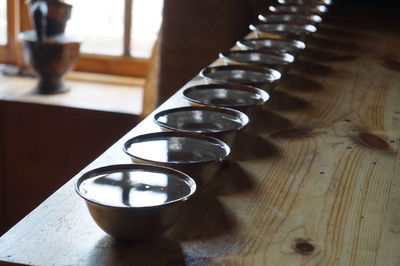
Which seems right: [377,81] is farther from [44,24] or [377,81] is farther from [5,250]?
[44,24]

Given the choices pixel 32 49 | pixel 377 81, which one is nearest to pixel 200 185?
pixel 377 81

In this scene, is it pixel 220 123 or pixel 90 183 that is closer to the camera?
pixel 90 183

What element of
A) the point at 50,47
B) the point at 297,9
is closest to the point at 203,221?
the point at 297,9

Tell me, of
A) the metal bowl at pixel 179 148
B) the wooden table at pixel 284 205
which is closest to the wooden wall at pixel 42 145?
the wooden table at pixel 284 205

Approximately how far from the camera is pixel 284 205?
1.19 metres

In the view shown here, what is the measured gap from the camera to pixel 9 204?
4496 millimetres

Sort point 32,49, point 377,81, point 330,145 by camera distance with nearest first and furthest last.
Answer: point 330,145, point 377,81, point 32,49

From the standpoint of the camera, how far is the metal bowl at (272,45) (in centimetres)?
199

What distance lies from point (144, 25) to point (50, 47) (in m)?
0.73

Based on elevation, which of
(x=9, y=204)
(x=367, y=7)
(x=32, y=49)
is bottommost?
(x=9, y=204)

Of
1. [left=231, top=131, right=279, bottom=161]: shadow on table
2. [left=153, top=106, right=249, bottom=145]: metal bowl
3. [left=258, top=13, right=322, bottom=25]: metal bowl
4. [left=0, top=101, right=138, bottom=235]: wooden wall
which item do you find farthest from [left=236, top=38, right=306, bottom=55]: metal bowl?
[left=0, top=101, right=138, bottom=235]: wooden wall

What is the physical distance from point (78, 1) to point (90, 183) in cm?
385

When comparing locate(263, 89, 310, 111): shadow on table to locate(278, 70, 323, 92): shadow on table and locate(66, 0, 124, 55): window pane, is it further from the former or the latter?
locate(66, 0, 124, 55): window pane

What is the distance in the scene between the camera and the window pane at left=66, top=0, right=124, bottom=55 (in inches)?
183
